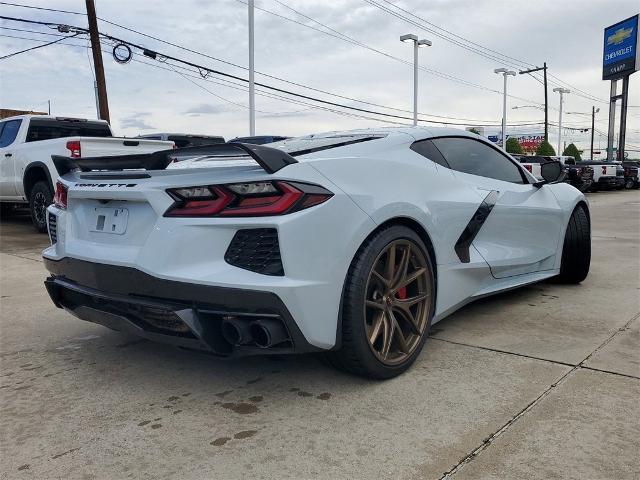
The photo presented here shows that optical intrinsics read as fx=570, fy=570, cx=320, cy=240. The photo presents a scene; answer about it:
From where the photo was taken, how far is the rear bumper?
2406 millimetres

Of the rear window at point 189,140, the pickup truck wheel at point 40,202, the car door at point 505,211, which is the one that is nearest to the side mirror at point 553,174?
the car door at point 505,211

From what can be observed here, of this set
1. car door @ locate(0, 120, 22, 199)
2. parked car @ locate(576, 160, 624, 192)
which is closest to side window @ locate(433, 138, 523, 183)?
car door @ locate(0, 120, 22, 199)

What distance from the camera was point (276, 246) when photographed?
2.41m

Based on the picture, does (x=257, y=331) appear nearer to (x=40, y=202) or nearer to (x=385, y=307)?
(x=385, y=307)

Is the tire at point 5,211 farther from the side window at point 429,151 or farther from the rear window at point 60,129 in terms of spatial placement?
the side window at point 429,151

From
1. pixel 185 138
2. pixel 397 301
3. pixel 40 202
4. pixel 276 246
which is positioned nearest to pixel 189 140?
pixel 185 138

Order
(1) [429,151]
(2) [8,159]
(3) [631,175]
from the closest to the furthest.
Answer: (1) [429,151], (2) [8,159], (3) [631,175]

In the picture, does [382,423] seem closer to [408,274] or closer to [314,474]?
[314,474]

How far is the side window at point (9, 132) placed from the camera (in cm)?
975

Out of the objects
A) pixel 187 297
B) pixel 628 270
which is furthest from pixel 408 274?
pixel 628 270

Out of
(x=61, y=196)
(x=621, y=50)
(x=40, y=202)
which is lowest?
(x=40, y=202)

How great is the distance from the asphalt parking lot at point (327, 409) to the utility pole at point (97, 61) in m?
16.3

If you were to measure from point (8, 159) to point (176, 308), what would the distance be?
344 inches

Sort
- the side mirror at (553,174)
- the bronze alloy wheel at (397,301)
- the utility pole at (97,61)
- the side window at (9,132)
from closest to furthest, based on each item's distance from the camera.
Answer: the bronze alloy wheel at (397,301)
the side mirror at (553,174)
the side window at (9,132)
the utility pole at (97,61)
